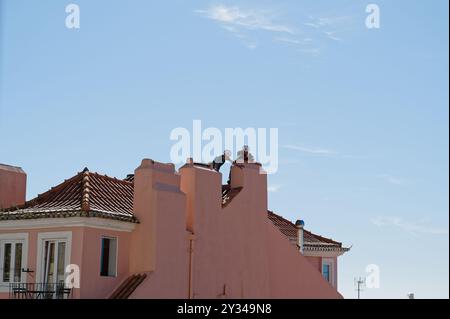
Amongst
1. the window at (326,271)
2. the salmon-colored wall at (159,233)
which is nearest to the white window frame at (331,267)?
the window at (326,271)

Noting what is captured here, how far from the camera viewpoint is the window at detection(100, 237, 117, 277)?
2931cm

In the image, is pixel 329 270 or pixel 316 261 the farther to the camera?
pixel 329 270

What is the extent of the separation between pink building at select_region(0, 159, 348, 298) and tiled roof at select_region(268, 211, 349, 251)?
5.35m

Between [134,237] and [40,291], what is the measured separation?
358 cm

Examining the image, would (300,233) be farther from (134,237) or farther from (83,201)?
(83,201)

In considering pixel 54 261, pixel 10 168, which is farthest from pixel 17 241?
pixel 10 168

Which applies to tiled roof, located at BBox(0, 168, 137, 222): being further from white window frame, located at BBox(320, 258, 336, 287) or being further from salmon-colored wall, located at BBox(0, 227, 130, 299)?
white window frame, located at BBox(320, 258, 336, 287)

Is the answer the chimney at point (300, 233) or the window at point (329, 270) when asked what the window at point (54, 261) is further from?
the window at point (329, 270)

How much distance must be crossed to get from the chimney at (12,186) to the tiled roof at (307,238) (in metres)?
12.7

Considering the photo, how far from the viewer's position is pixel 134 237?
2988 cm

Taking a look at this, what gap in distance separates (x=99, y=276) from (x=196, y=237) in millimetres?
4229

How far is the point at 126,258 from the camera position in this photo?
2973 centimetres

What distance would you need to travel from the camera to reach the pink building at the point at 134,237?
28.5 meters
